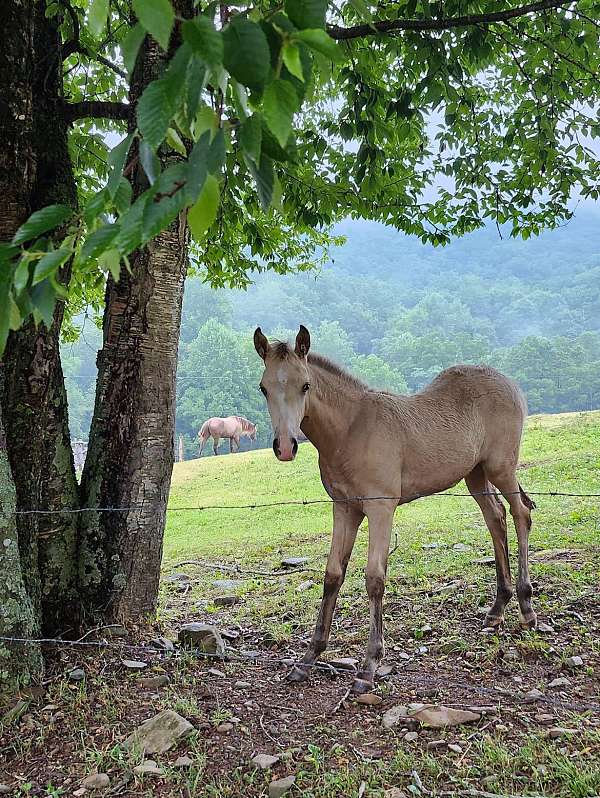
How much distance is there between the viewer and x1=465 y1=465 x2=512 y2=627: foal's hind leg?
5.26 metres

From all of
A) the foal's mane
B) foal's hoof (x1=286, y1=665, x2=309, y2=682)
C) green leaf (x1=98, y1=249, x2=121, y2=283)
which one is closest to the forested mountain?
the foal's mane

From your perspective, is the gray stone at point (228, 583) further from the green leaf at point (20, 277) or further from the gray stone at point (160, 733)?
the green leaf at point (20, 277)

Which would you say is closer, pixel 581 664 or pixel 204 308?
pixel 581 664

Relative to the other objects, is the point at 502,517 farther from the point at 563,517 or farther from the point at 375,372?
the point at 375,372

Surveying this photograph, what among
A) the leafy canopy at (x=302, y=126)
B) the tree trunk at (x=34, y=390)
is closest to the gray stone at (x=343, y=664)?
the tree trunk at (x=34, y=390)

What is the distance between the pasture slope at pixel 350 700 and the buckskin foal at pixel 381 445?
0.38 m

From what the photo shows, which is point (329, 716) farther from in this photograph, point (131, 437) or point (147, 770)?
point (131, 437)

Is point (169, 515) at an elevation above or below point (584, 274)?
below

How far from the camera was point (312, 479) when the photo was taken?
16203 mm

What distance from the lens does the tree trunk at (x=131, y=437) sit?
4516 millimetres

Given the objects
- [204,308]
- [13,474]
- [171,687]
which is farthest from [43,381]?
[204,308]

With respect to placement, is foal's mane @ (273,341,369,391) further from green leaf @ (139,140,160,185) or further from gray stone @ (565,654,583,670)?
green leaf @ (139,140,160,185)

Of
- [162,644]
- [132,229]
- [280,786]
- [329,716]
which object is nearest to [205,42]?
[132,229]

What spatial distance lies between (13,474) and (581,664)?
3.76 meters
